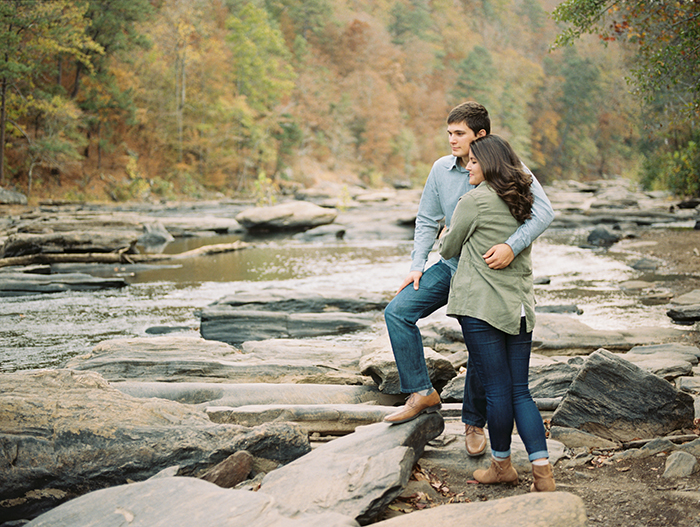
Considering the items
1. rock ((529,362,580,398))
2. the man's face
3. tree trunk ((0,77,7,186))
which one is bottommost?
rock ((529,362,580,398))

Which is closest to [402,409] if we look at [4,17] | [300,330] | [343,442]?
[343,442]

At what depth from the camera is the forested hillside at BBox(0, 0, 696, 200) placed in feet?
96.7

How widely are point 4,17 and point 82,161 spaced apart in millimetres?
12200

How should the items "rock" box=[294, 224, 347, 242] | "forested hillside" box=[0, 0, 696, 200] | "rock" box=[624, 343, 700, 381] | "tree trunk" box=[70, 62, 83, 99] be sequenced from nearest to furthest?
"rock" box=[624, 343, 700, 381], "rock" box=[294, 224, 347, 242], "forested hillside" box=[0, 0, 696, 200], "tree trunk" box=[70, 62, 83, 99]

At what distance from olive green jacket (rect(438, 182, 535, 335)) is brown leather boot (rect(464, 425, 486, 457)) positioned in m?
0.82

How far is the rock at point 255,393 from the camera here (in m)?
4.32

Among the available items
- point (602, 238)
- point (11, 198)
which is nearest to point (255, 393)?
point (602, 238)

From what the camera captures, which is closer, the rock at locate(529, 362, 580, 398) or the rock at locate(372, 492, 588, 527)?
the rock at locate(372, 492, 588, 527)

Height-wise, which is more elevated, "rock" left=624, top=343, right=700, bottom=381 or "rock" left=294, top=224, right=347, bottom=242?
"rock" left=294, top=224, right=347, bottom=242

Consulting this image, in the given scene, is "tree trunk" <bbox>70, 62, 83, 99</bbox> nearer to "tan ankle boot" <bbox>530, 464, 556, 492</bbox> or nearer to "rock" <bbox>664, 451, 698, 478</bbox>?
"tan ankle boot" <bbox>530, 464, 556, 492</bbox>

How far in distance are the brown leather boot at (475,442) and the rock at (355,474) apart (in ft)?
0.84

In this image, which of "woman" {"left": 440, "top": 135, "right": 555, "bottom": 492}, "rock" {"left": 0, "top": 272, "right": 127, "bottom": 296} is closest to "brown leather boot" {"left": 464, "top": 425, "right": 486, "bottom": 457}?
"woman" {"left": 440, "top": 135, "right": 555, "bottom": 492}

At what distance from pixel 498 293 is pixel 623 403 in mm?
1556

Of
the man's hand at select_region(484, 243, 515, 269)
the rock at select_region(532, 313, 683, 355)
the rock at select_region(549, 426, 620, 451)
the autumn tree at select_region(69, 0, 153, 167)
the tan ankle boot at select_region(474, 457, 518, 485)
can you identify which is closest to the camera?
the man's hand at select_region(484, 243, 515, 269)
